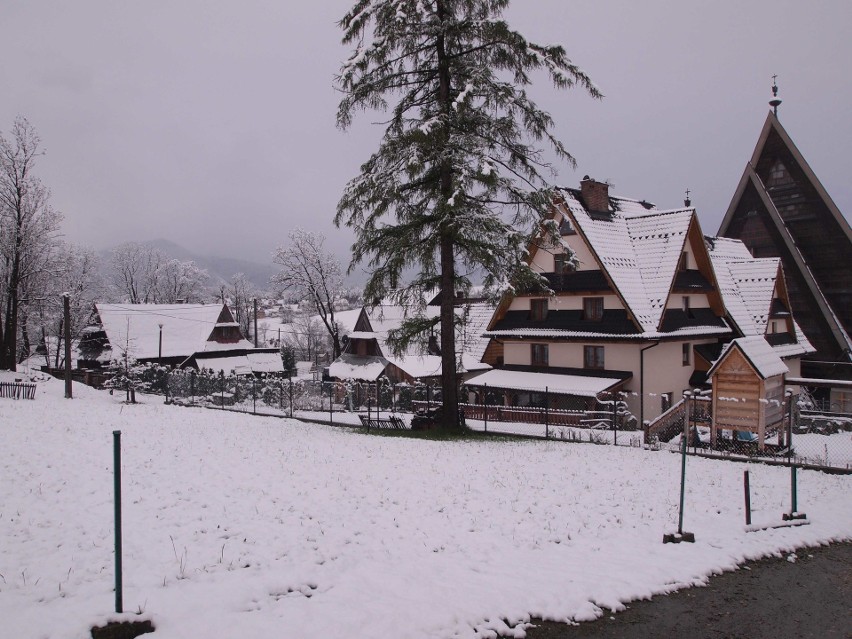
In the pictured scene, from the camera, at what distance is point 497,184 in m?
15.2

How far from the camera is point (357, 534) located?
744 centimetres

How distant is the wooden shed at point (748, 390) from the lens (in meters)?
15.3

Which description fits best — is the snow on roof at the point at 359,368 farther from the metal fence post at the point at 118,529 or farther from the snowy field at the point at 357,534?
the metal fence post at the point at 118,529

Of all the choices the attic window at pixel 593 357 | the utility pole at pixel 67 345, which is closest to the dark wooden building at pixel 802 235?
the attic window at pixel 593 357

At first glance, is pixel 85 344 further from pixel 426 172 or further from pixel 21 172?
pixel 426 172

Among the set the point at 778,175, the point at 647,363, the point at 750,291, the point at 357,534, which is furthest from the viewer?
the point at 778,175

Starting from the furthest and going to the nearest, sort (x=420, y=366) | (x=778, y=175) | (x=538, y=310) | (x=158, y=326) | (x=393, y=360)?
(x=158, y=326), (x=420, y=366), (x=778, y=175), (x=393, y=360), (x=538, y=310)

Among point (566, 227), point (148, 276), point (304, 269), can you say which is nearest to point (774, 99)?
point (566, 227)

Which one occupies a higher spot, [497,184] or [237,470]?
[497,184]

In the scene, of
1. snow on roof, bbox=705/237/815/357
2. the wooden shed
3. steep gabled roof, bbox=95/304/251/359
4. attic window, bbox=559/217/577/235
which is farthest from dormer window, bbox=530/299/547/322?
steep gabled roof, bbox=95/304/251/359

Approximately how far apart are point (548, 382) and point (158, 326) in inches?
1421

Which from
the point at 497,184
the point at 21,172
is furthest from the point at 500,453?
the point at 21,172

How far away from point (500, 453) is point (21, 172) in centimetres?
3489

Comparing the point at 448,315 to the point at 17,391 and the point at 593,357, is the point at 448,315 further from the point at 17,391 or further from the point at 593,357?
the point at 17,391
